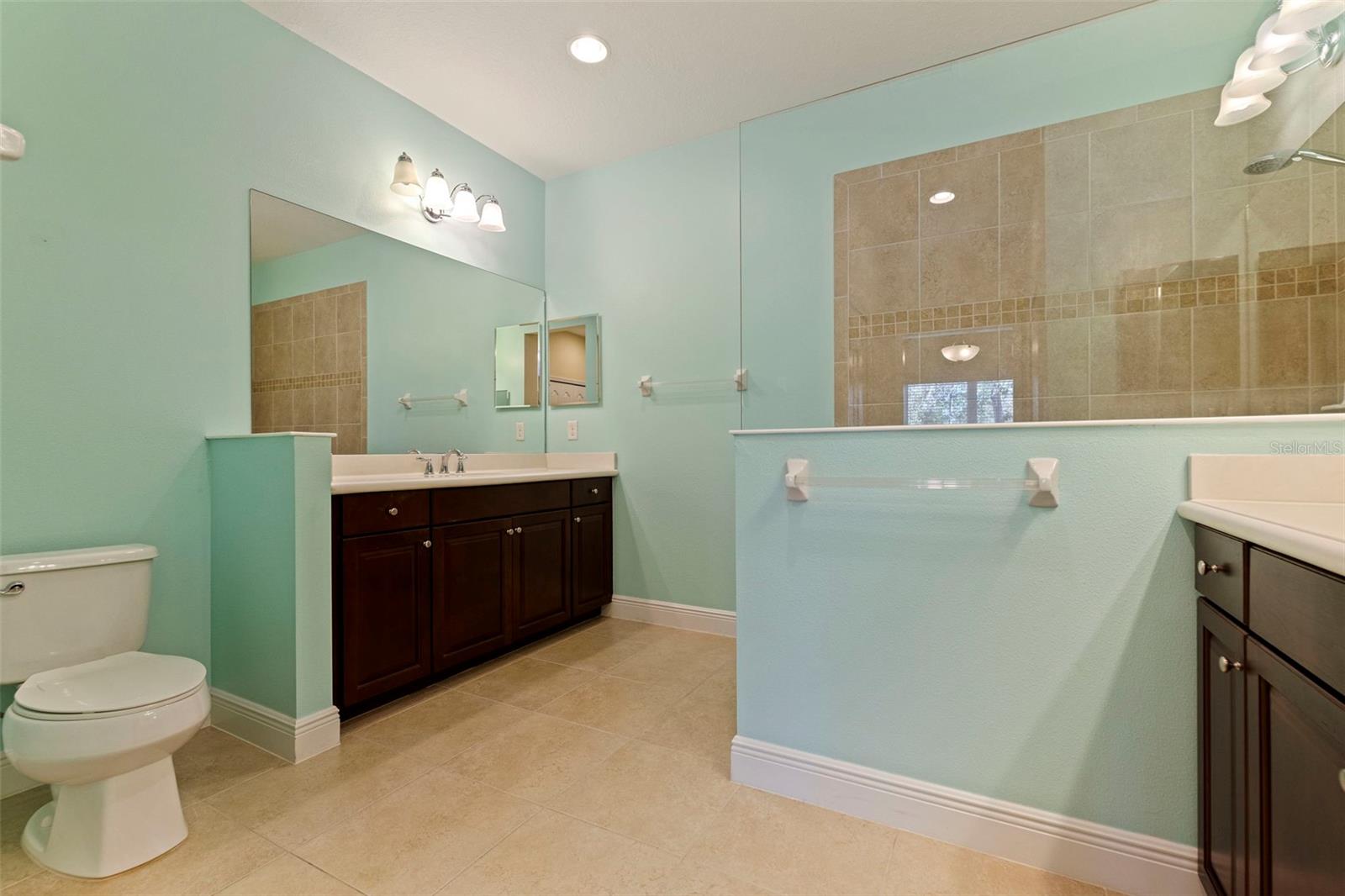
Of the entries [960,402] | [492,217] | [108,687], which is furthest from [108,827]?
[492,217]

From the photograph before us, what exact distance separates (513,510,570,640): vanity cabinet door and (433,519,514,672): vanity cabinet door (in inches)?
2.6

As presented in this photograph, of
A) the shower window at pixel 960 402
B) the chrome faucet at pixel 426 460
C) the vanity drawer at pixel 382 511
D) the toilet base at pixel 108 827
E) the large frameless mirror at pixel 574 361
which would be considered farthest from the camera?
the large frameless mirror at pixel 574 361

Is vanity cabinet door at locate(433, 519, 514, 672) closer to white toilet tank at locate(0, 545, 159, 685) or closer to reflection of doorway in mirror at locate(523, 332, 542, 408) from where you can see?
white toilet tank at locate(0, 545, 159, 685)

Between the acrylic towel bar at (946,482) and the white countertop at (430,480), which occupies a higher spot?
the acrylic towel bar at (946,482)

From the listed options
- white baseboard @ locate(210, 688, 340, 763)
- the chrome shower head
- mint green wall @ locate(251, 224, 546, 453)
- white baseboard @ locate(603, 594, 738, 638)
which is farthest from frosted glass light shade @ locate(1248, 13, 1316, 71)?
white baseboard @ locate(210, 688, 340, 763)

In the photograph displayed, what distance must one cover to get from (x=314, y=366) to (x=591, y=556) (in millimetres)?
1608

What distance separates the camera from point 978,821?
1.37 metres

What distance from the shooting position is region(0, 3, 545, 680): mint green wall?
5.43 ft

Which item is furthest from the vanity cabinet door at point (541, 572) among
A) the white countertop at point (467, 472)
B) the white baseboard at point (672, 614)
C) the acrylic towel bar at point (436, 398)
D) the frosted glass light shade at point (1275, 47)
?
the frosted glass light shade at point (1275, 47)

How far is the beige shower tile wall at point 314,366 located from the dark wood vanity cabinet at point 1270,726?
9.03 ft

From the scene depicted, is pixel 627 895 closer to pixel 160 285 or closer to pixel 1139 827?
pixel 1139 827

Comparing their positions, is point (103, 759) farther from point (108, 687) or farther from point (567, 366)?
point (567, 366)

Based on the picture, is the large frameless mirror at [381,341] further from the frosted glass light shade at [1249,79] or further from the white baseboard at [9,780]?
the frosted glass light shade at [1249,79]

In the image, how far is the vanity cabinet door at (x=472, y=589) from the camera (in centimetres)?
230
